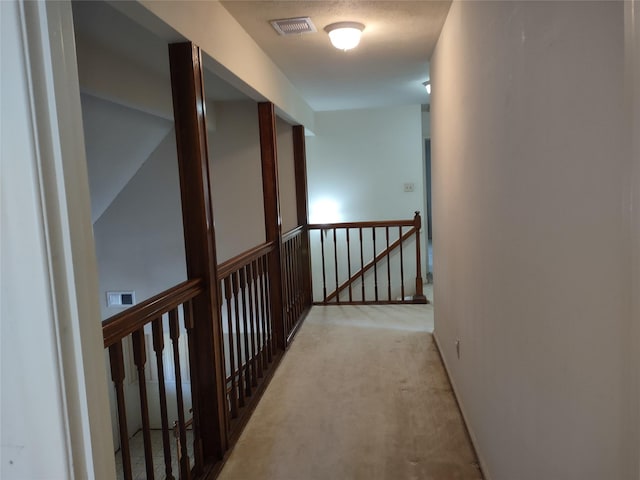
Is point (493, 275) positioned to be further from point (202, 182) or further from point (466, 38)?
point (202, 182)

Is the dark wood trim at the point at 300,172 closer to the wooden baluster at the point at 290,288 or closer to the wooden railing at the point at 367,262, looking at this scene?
the wooden baluster at the point at 290,288

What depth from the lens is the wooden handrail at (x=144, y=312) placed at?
145 centimetres

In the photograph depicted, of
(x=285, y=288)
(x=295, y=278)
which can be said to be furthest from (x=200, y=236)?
(x=295, y=278)

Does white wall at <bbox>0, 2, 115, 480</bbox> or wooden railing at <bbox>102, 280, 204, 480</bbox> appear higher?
white wall at <bbox>0, 2, 115, 480</bbox>

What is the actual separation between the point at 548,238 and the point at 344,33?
2070mm

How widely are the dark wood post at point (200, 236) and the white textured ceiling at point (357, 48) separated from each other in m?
0.56

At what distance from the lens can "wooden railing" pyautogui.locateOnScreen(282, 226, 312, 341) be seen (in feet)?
13.1

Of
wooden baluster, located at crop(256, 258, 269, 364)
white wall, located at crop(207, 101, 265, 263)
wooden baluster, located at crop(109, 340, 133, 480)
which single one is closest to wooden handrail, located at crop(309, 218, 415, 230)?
white wall, located at crop(207, 101, 265, 263)

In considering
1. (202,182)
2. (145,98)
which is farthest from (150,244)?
(202,182)

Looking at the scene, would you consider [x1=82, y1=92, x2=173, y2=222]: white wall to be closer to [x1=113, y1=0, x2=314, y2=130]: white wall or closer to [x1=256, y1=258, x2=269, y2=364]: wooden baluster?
[x1=113, y1=0, x2=314, y2=130]: white wall

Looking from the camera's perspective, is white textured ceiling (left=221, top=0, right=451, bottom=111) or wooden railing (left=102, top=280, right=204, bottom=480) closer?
wooden railing (left=102, top=280, right=204, bottom=480)

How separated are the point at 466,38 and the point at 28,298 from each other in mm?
2030

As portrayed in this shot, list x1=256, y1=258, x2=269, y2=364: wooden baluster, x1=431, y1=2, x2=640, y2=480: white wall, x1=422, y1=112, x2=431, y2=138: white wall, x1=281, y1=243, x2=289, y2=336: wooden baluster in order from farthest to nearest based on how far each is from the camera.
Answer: x1=422, y1=112, x2=431, y2=138: white wall
x1=281, y1=243, x2=289, y2=336: wooden baluster
x1=256, y1=258, x2=269, y2=364: wooden baluster
x1=431, y1=2, x2=640, y2=480: white wall

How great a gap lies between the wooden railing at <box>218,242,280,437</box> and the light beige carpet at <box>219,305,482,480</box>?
10 cm
